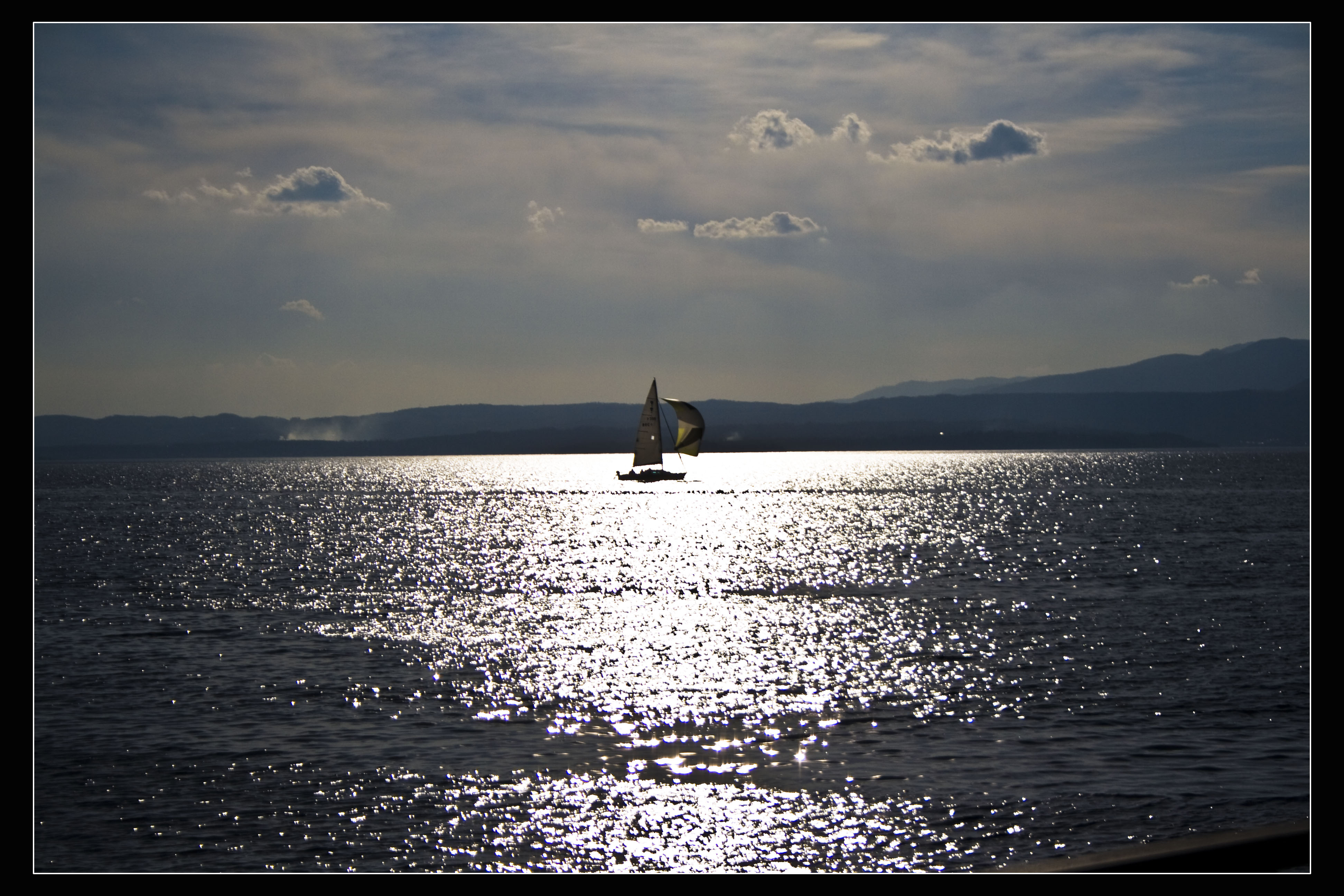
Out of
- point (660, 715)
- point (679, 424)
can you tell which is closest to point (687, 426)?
point (679, 424)

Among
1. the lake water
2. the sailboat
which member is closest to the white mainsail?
the sailboat

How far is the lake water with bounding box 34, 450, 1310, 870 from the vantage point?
23.4 meters

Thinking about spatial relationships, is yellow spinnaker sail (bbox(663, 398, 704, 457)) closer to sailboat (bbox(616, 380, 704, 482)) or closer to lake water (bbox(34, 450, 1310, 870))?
sailboat (bbox(616, 380, 704, 482))

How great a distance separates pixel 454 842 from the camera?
74.7ft

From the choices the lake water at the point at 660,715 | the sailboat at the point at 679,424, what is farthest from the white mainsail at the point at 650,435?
the lake water at the point at 660,715

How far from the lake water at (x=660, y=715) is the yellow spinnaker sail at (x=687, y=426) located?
94534mm

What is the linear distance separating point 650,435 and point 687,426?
34.5 feet

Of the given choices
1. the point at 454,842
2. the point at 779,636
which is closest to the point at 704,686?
the point at 779,636

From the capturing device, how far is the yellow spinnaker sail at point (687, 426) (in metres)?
176

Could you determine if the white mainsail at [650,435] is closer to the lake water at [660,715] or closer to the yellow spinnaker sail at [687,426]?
the yellow spinnaker sail at [687,426]

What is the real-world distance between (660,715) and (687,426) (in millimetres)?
145171

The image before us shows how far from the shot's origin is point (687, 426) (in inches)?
7013

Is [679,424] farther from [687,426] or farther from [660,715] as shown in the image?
[660,715]

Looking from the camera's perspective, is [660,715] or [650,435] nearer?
[660,715]
